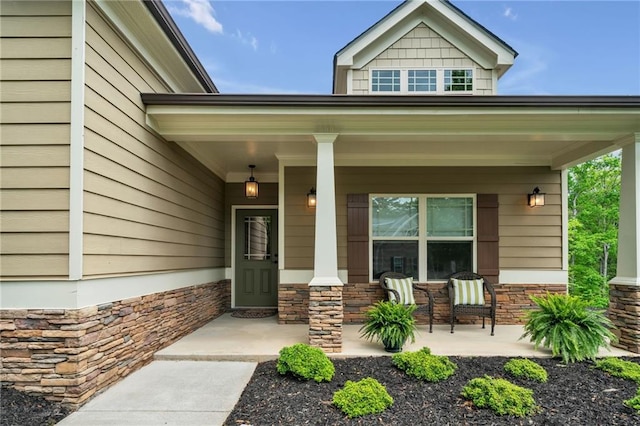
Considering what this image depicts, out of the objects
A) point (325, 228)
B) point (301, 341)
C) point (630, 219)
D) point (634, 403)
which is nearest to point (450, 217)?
point (630, 219)

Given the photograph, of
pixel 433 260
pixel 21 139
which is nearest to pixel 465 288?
pixel 433 260

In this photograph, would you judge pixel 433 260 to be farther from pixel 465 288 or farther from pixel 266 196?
pixel 266 196

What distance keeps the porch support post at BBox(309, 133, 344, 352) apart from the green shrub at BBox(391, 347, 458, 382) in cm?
75

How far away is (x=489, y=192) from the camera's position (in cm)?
585

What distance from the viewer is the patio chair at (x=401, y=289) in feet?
16.8

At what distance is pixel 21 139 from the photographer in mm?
2801

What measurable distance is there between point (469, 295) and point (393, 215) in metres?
1.66

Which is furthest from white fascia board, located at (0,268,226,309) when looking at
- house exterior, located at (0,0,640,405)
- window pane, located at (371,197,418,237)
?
window pane, located at (371,197,418,237)

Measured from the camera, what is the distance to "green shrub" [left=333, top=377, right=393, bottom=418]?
272 centimetres

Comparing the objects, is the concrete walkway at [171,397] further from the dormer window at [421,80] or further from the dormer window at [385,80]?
the dormer window at [421,80]

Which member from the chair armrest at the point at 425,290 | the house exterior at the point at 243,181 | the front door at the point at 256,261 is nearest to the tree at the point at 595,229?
the house exterior at the point at 243,181

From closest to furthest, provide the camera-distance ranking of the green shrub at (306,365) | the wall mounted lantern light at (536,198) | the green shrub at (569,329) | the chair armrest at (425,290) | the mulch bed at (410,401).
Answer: the mulch bed at (410,401)
the green shrub at (306,365)
the green shrub at (569,329)
the chair armrest at (425,290)
the wall mounted lantern light at (536,198)

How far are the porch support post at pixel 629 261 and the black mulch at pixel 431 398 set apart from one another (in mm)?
995

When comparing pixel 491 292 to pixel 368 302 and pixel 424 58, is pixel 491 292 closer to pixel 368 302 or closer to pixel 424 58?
pixel 368 302
